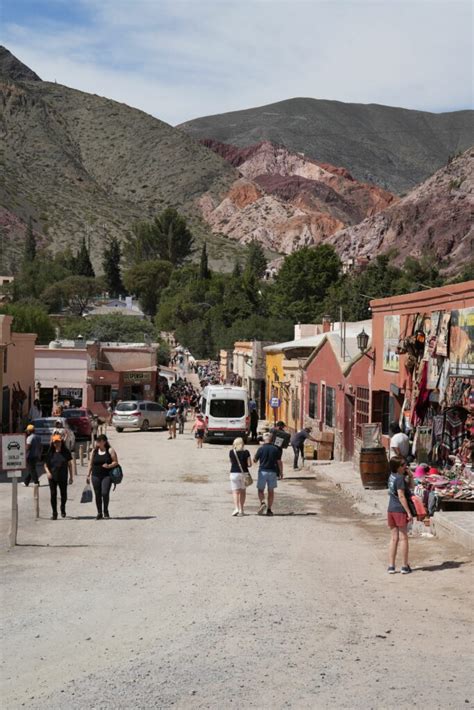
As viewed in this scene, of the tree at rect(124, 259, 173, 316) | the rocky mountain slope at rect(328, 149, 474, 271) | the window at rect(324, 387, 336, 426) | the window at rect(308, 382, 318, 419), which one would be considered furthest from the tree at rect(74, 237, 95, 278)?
the window at rect(324, 387, 336, 426)

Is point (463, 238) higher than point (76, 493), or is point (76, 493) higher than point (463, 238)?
point (463, 238)

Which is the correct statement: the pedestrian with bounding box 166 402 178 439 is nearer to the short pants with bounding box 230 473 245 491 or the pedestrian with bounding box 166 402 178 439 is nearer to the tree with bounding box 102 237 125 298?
the short pants with bounding box 230 473 245 491

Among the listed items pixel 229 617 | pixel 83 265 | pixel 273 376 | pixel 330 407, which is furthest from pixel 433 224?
pixel 229 617

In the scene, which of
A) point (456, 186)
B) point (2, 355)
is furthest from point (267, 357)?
point (456, 186)

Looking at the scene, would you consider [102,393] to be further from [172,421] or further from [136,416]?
[172,421]

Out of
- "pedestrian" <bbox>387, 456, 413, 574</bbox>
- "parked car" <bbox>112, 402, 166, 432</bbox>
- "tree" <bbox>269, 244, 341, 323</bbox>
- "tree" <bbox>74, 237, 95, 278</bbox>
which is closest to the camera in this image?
"pedestrian" <bbox>387, 456, 413, 574</bbox>

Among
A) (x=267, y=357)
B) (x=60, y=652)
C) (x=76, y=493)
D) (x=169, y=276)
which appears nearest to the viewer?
(x=60, y=652)

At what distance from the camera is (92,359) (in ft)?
178

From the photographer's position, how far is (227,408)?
38.1 meters

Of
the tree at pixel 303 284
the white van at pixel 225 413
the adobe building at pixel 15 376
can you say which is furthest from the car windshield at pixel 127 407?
the tree at pixel 303 284

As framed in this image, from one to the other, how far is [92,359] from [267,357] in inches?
356

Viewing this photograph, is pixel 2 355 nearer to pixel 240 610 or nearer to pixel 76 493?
pixel 76 493

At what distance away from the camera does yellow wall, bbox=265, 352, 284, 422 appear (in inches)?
1881

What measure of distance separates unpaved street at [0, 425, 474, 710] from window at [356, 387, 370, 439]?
1095 cm
